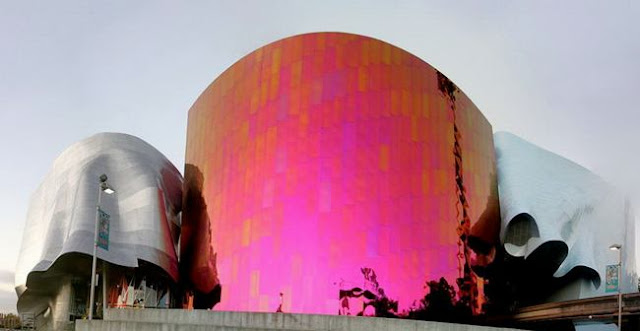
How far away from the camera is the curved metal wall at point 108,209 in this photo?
32250 mm

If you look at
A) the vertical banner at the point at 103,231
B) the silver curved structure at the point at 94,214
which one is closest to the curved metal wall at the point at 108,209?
the silver curved structure at the point at 94,214

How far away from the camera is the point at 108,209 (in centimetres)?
3422

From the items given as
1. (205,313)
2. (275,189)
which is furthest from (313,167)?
(205,313)

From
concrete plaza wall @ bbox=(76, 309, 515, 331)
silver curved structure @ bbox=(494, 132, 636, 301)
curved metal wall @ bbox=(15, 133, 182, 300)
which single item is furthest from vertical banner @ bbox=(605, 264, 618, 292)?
curved metal wall @ bbox=(15, 133, 182, 300)

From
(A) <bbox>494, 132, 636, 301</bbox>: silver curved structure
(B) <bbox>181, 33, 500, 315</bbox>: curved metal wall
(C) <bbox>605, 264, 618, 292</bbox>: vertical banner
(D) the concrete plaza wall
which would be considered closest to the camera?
(D) the concrete plaza wall

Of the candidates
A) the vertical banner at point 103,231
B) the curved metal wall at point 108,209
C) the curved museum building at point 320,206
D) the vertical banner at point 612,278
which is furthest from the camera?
the curved metal wall at point 108,209

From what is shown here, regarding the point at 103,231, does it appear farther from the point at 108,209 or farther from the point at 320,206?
the point at 108,209

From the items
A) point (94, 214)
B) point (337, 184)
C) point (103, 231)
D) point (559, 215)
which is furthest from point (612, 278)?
point (94, 214)

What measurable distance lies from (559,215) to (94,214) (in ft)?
75.4

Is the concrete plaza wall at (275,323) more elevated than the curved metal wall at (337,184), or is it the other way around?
the curved metal wall at (337,184)

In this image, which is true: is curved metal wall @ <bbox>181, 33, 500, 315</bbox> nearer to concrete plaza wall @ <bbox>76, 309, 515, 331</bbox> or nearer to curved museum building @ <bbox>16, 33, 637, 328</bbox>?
curved museum building @ <bbox>16, 33, 637, 328</bbox>

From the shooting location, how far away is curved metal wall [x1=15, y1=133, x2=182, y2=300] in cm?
3225

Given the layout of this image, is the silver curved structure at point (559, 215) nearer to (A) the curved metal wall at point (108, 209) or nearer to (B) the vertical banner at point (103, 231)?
(A) the curved metal wall at point (108, 209)

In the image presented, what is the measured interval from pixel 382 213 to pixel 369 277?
2790mm
